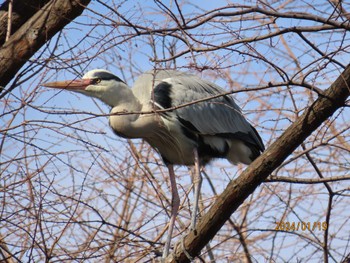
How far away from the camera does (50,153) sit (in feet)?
11.8

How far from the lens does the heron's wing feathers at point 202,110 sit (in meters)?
4.69

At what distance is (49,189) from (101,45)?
88 centimetres

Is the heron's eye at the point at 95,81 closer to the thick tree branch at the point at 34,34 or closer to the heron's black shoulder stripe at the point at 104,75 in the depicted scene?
the heron's black shoulder stripe at the point at 104,75

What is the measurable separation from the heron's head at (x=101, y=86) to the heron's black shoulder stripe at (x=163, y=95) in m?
0.24

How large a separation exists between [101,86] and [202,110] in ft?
2.62

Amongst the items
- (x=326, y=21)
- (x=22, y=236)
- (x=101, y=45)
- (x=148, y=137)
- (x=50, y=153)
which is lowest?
(x=22, y=236)

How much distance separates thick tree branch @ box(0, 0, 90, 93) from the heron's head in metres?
0.59

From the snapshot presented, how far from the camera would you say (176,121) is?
185 inches

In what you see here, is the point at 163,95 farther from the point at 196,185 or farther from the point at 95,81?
the point at 196,185

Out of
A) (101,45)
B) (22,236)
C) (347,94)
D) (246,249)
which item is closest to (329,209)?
(347,94)

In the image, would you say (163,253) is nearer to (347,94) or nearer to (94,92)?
(94,92)

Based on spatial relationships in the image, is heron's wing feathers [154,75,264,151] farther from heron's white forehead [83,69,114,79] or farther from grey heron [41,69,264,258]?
heron's white forehead [83,69,114,79]

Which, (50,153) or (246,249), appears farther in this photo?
(246,249)

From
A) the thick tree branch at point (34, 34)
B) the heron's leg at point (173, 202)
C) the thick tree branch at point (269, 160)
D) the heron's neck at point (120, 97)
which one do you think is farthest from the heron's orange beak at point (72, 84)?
the thick tree branch at point (269, 160)
